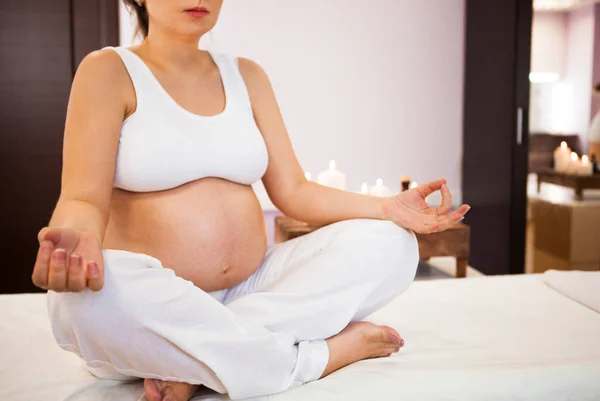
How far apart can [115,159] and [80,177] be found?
0.32 feet

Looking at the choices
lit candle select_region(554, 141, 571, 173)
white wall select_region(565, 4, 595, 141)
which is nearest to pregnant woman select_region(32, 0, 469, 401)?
lit candle select_region(554, 141, 571, 173)

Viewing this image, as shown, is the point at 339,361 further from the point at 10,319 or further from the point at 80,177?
the point at 10,319

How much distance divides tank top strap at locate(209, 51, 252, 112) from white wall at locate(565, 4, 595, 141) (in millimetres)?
4422

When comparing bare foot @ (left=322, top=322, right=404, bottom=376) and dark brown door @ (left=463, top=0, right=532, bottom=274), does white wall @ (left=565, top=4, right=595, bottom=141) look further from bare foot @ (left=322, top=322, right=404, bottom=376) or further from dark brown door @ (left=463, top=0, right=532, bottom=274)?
bare foot @ (left=322, top=322, right=404, bottom=376)

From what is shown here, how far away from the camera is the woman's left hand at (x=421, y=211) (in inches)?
46.4

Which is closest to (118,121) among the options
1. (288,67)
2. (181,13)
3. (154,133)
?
(154,133)

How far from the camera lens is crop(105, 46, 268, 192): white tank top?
1168mm

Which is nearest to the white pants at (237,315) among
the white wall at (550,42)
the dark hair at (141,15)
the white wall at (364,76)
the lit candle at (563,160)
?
the dark hair at (141,15)

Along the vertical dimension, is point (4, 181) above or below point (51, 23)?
below

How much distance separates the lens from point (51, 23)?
2.89m

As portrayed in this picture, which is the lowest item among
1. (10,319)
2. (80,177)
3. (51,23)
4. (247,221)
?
(10,319)

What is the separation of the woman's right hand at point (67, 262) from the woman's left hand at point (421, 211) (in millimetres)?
603

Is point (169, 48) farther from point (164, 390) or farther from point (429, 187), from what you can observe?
point (164, 390)

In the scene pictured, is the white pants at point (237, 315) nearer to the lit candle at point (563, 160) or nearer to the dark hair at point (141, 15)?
the dark hair at point (141, 15)
